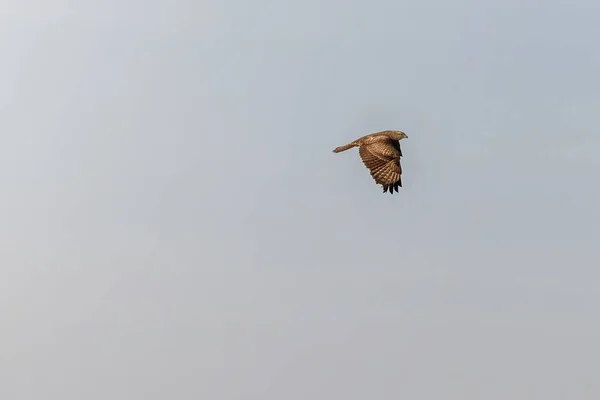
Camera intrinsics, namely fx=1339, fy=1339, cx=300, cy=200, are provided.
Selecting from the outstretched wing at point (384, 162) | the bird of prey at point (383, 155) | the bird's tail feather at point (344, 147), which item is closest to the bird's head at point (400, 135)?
the bird of prey at point (383, 155)

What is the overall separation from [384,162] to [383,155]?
25.8 inches

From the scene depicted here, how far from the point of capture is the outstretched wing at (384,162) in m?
76.2

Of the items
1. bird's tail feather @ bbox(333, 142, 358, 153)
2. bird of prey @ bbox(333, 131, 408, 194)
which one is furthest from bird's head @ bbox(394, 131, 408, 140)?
bird's tail feather @ bbox(333, 142, 358, 153)

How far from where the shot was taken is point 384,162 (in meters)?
77.6

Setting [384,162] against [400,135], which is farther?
[400,135]

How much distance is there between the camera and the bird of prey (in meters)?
76.4

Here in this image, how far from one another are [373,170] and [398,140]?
12.5 ft

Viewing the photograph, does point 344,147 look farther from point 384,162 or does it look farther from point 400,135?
point 384,162

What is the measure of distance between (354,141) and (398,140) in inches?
107

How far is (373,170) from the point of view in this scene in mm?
77375

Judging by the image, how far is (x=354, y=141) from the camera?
81000 millimetres

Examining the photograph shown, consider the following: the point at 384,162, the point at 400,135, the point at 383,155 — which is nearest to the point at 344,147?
the point at 400,135

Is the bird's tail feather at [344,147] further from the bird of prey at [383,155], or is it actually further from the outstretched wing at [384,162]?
the outstretched wing at [384,162]

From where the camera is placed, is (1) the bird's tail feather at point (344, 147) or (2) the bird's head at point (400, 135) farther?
(1) the bird's tail feather at point (344, 147)
